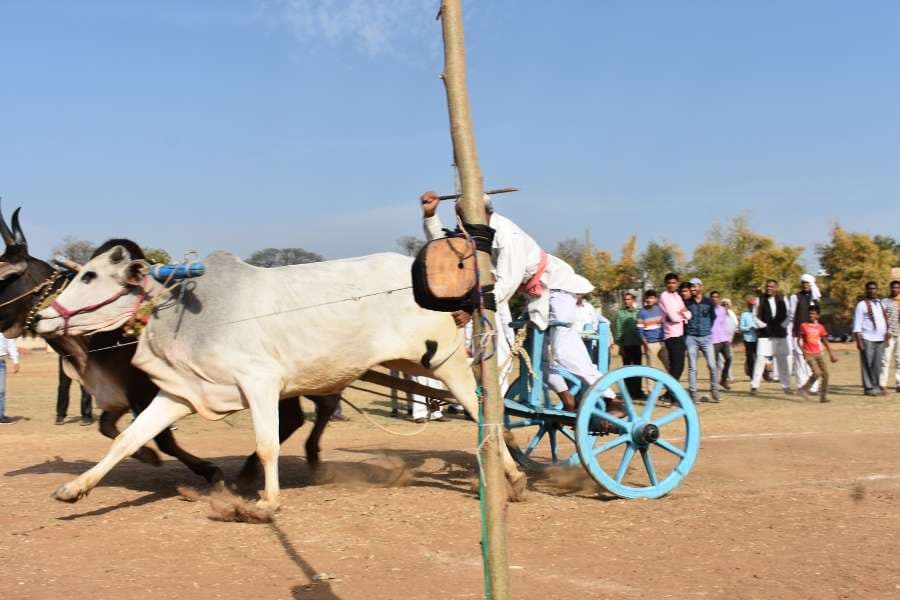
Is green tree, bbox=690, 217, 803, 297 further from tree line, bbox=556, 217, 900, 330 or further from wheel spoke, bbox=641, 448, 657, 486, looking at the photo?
wheel spoke, bbox=641, 448, 657, 486

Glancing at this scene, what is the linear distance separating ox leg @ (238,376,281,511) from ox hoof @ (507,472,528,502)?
1.61m

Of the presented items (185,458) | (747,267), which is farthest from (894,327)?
(747,267)

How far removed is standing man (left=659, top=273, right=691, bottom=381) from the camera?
544 inches

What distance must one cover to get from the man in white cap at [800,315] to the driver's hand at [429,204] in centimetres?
995

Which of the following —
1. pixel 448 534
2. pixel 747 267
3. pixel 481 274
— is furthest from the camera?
pixel 747 267

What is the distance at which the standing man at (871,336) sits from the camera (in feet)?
48.8

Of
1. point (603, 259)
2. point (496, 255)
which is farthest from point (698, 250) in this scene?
point (496, 255)

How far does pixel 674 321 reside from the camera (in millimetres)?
13891

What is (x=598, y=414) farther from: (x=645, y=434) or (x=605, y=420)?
(x=645, y=434)

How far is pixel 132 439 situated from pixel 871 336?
40.0 ft

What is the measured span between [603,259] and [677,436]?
36522mm

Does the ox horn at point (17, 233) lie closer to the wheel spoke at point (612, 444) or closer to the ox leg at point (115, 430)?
the ox leg at point (115, 430)

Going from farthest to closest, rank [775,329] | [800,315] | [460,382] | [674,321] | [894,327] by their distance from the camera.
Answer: [775,329] < [894,327] < [800,315] < [674,321] < [460,382]

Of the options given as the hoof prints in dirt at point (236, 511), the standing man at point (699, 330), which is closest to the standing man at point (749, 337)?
the standing man at point (699, 330)
